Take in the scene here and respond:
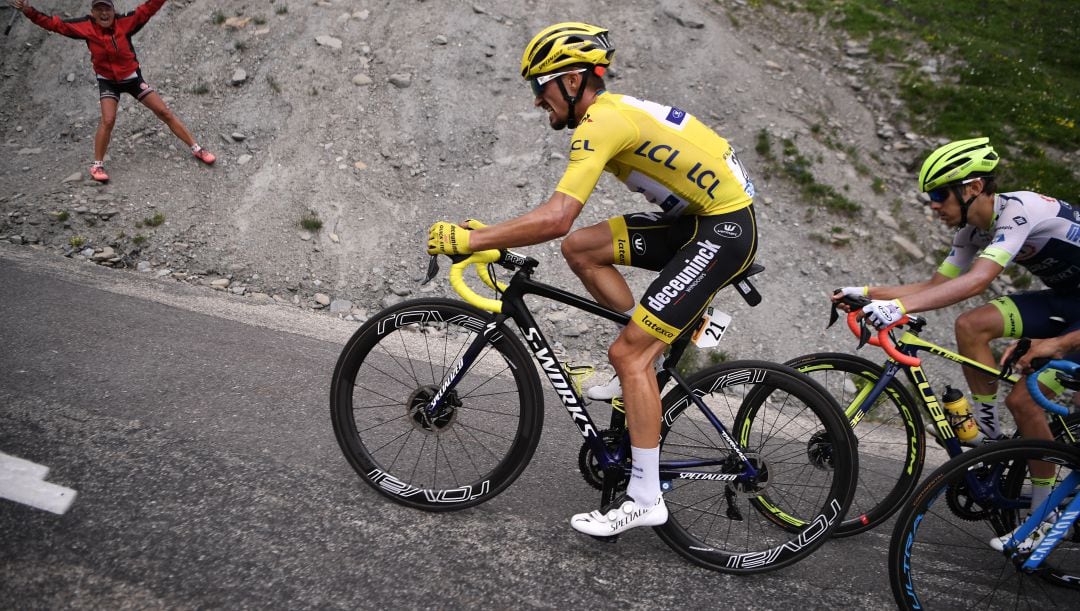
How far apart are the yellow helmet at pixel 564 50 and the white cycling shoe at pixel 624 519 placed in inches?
86.2

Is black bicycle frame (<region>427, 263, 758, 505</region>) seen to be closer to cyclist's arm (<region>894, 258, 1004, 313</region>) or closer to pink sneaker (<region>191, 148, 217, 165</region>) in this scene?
cyclist's arm (<region>894, 258, 1004, 313</region>)

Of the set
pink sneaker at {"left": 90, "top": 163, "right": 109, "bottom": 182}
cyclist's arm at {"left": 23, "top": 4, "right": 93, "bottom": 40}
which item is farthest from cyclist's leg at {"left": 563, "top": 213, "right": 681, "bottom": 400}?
cyclist's arm at {"left": 23, "top": 4, "right": 93, "bottom": 40}

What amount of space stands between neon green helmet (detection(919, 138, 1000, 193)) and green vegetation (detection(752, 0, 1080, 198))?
23.4 ft

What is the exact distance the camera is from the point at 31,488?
10.8 feet

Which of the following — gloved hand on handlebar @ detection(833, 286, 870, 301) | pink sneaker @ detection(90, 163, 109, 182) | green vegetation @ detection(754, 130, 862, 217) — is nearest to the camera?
gloved hand on handlebar @ detection(833, 286, 870, 301)

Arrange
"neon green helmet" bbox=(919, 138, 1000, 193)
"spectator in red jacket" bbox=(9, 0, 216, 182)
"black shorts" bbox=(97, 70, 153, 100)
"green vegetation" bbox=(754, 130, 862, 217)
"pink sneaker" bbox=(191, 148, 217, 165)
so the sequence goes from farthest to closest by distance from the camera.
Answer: "green vegetation" bbox=(754, 130, 862, 217)
"pink sneaker" bbox=(191, 148, 217, 165)
"black shorts" bbox=(97, 70, 153, 100)
"spectator in red jacket" bbox=(9, 0, 216, 182)
"neon green helmet" bbox=(919, 138, 1000, 193)

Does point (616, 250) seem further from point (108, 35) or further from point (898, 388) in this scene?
point (108, 35)

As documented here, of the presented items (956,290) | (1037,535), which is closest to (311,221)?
(956,290)

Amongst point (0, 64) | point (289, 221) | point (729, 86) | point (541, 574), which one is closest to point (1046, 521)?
point (541, 574)

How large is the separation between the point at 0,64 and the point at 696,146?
44.8ft

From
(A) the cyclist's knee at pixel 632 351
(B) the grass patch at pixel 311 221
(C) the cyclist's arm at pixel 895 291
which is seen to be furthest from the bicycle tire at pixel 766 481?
(B) the grass patch at pixel 311 221

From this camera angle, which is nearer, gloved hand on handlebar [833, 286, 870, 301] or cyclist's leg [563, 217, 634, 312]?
cyclist's leg [563, 217, 634, 312]

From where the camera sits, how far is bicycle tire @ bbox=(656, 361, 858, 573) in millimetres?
3318

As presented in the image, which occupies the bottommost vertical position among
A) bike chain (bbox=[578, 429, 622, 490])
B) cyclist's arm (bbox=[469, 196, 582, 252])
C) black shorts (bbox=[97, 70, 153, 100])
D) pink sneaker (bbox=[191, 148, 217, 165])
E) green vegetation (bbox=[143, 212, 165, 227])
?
green vegetation (bbox=[143, 212, 165, 227])
